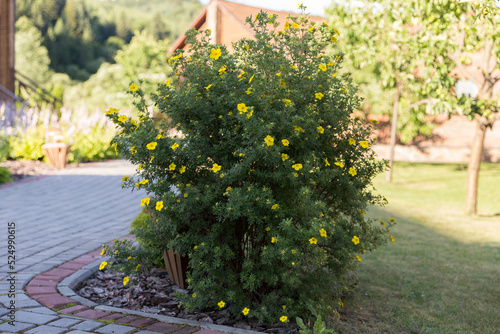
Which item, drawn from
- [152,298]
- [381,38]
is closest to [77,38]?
[381,38]

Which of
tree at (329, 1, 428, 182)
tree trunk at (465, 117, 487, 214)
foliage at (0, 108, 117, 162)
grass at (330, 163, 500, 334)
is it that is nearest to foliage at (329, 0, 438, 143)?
tree at (329, 1, 428, 182)

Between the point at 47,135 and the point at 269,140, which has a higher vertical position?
the point at 269,140

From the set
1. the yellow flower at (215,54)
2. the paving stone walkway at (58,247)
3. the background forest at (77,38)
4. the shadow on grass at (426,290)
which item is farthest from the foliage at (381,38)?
the background forest at (77,38)

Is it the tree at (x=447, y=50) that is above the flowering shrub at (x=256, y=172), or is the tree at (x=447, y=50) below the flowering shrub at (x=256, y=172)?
above

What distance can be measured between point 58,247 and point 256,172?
2.83 meters

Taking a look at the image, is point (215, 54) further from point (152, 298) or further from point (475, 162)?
point (475, 162)

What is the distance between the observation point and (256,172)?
3184 mm

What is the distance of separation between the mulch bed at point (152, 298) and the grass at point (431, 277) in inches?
22.7

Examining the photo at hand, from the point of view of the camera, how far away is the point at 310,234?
3.03 metres

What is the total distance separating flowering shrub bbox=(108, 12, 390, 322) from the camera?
3.15 m

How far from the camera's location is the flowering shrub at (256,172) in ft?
10.3

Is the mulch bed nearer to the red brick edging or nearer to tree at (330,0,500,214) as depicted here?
the red brick edging

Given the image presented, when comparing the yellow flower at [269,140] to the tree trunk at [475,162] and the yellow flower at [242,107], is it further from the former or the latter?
the tree trunk at [475,162]

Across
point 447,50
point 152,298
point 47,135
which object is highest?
point 447,50
